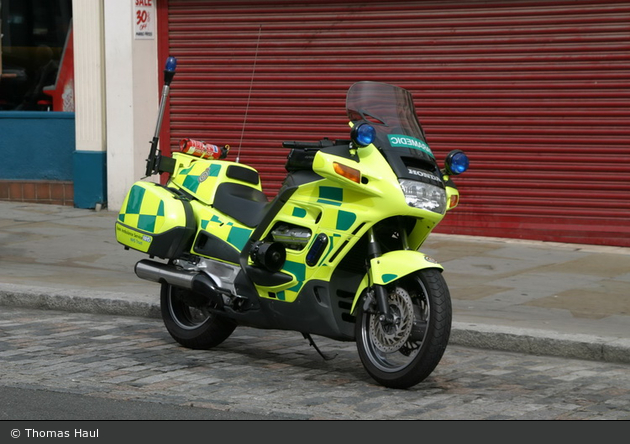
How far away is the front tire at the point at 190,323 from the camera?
709 centimetres

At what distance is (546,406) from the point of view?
5828 mm

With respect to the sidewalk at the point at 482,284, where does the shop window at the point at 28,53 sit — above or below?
above

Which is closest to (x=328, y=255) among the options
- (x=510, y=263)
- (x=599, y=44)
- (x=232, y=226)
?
(x=232, y=226)

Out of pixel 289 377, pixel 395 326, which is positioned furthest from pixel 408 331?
pixel 289 377

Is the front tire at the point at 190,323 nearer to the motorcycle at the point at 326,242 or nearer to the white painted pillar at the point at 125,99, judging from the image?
the motorcycle at the point at 326,242

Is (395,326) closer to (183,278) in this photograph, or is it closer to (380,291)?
(380,291)

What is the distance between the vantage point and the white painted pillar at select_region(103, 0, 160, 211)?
13.4 m

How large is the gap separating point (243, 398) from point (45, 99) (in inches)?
Answer: 363

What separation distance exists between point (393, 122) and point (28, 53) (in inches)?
354

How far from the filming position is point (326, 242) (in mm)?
6230

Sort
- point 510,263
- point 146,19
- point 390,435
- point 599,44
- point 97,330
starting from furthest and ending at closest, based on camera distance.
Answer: point 146,19 < point 599,44 < point 510,263 < point 97,330 < point 390,435

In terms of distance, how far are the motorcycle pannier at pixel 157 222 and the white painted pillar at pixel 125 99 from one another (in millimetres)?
6190

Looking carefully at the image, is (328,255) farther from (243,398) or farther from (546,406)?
(546,406)

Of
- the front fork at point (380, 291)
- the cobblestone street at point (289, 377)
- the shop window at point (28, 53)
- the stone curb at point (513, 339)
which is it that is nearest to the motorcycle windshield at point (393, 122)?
the front fork at point (380, 291)
